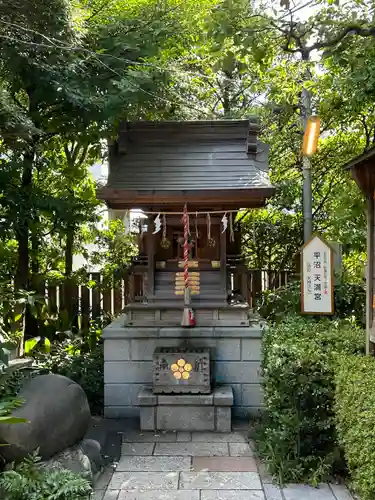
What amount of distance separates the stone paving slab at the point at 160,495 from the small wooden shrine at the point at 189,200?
2.71m

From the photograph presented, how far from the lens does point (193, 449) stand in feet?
18.9

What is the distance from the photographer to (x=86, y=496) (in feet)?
13.2

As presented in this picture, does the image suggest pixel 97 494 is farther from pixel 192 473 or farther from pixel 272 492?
pixel 272 492

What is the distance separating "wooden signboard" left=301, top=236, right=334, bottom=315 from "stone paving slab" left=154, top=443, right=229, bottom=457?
8.06ft

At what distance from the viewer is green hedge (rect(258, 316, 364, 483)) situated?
15.8 feet

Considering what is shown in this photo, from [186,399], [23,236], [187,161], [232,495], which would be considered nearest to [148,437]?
[186,399]

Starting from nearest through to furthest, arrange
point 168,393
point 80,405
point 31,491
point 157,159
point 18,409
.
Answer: point 31,491, point 18,409, point 80,405, point 168,393, point 157,159

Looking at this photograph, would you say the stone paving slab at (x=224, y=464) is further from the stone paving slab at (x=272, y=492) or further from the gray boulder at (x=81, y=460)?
the gray boulder at (x=81, y=460)

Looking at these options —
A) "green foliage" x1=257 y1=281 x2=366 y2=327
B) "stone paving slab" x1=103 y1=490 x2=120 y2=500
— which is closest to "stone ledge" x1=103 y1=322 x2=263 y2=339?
"green foliage" x1=257 y1=281 x2=366 y2=327

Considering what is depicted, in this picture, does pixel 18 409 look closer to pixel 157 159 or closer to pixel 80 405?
pixel 80 405

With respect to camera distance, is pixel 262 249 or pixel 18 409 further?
pixel 262 249

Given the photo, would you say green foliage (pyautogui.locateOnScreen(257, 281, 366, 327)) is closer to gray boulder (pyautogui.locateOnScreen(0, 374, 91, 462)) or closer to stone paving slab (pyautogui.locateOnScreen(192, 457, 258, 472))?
stone paving slab (pyautogui.locateOnScreen(192, 457, 258, 472))

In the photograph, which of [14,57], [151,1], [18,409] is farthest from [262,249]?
[18,409]

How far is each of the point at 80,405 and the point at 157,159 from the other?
3.98 meters
